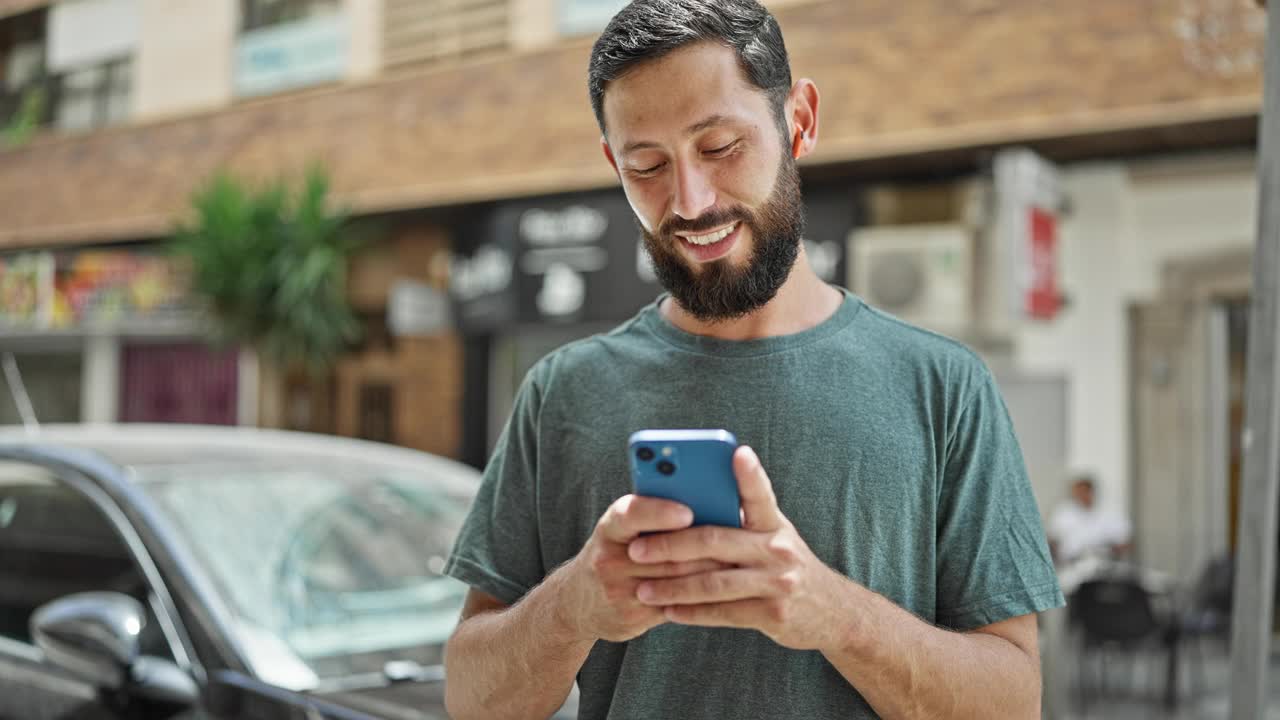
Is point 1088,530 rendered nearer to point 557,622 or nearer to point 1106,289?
point 1106,289

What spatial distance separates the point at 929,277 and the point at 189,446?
7084 mm

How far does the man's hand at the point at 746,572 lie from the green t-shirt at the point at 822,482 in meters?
0.25

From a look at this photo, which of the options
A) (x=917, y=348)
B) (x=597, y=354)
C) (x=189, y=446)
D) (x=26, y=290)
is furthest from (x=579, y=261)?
(x=917, y=348)

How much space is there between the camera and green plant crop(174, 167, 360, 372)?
12258mm

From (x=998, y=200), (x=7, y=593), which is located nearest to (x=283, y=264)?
(x=998, y=200)

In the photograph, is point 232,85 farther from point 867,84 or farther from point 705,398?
point 705,398

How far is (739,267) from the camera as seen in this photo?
1.50 m

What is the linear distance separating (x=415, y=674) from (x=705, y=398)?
139cm

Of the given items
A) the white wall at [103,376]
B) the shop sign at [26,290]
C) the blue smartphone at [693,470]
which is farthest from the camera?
the white wall at [103,376]

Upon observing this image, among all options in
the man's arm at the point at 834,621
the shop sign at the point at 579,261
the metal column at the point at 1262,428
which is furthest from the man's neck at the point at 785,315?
the shop sign at the point at 579,261

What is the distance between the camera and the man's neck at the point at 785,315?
1.59 meters

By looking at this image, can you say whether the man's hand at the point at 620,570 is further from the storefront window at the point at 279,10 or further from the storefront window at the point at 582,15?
the storefront window at the point at 279,10

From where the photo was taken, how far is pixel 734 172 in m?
1.48

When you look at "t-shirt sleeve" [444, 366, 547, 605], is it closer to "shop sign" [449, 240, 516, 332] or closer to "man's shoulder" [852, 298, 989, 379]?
"man's shoulder" [852, 298, 989, 379]
